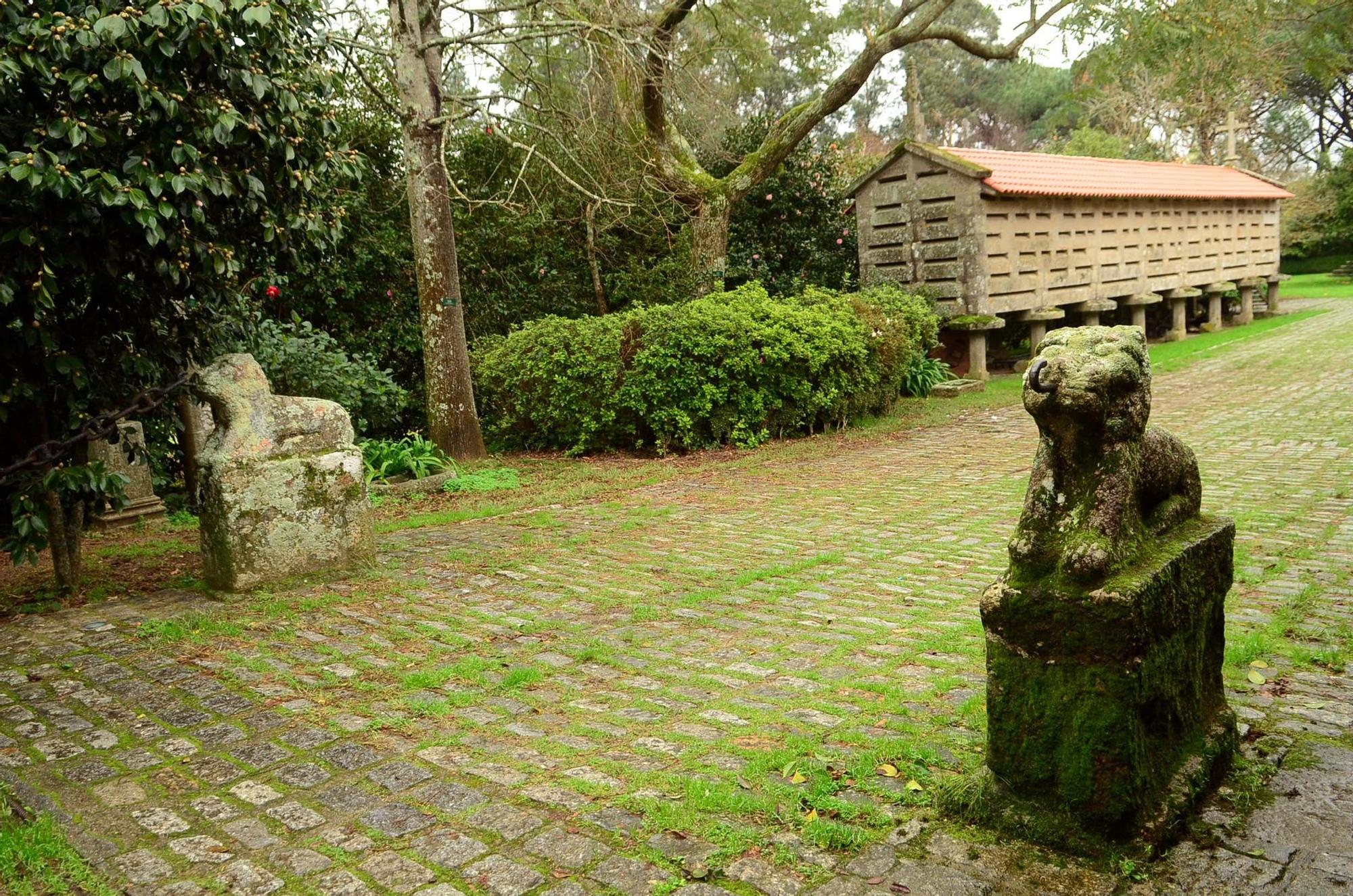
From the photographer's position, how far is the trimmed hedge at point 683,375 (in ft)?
38.9

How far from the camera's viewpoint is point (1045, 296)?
1894 cm

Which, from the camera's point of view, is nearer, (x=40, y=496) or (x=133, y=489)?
(x=40, y=496)

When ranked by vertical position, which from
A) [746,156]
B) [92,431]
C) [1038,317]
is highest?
[746,156]

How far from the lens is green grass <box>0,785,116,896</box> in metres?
3.25

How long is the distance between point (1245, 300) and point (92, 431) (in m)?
27.7

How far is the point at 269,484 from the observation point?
659 cm

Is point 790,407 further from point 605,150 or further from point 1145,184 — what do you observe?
point 1145,184

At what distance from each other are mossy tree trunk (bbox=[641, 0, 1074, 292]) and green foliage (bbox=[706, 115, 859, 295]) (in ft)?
6.77

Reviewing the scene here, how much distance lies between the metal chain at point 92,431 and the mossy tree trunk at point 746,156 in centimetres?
989

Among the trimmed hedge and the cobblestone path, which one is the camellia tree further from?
the trimmed hedge

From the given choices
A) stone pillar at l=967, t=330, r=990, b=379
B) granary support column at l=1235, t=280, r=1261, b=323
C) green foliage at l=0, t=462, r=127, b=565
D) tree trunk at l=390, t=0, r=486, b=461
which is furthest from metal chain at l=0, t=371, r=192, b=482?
granary support column at l=1235, t=280, r=1261, b=323

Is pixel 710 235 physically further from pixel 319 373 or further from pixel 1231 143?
pixel 1231 143

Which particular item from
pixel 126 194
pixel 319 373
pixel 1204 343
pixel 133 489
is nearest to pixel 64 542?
pixel 126 194

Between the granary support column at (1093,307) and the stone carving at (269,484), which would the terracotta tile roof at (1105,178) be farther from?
the stone carving at (269,484)
